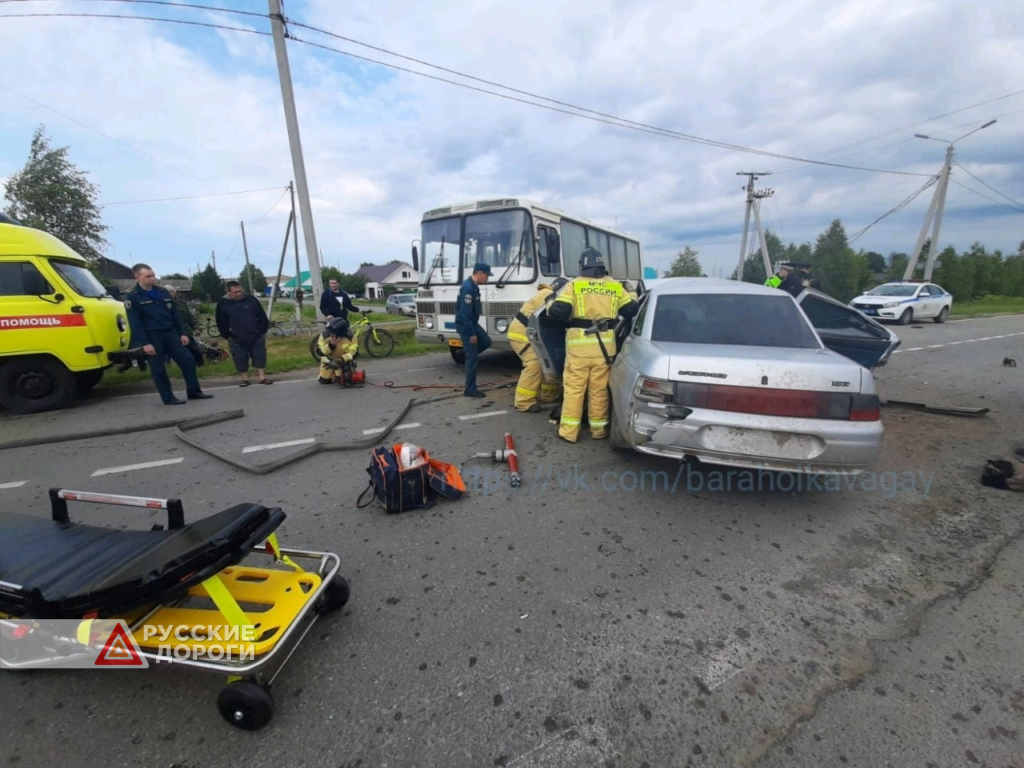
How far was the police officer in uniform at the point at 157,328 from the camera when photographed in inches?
231

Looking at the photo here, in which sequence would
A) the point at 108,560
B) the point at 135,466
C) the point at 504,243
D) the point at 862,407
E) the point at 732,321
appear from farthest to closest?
the point at 504,243, the point at 135,466, the point at 732,321, the point at 862,407, the point at 108,560

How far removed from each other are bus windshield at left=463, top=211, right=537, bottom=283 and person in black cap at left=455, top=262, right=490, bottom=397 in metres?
1.04

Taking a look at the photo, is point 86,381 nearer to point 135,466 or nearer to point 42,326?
point 42,326

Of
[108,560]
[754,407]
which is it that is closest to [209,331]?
[108,560]

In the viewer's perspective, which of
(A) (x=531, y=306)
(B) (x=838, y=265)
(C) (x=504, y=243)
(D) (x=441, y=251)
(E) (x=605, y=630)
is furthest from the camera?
→ (B) (x=838, y=265)

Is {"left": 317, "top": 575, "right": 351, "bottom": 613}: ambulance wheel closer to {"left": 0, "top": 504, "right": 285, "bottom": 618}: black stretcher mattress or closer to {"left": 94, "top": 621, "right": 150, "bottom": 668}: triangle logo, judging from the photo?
{"left": 0, "top": 504, "right": 285, "bottom": 618}: black stretcher mattress

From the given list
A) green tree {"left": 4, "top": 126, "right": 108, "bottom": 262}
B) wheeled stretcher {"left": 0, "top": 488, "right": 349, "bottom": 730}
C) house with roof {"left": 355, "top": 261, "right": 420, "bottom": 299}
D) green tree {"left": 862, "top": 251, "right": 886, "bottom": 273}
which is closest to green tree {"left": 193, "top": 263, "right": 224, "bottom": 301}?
house with roof {"left": 355, "top": 261, "right": 420, "bottom": 299}

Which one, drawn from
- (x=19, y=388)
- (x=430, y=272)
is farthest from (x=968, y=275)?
(x=19, y=388)

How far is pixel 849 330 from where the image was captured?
4875mm

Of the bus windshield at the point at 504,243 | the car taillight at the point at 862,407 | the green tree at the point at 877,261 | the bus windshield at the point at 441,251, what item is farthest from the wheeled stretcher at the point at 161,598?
the green tree at the point at 877,261

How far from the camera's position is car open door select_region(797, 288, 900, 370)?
4.63 meters

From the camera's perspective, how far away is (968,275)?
39.0 m

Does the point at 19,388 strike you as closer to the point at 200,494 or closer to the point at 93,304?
the point at 93,304

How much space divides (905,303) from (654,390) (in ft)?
62.4
